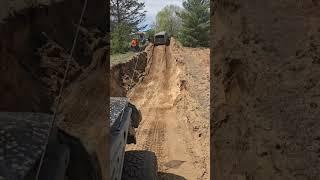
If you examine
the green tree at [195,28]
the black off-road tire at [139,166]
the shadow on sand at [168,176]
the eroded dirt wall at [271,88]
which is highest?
the green tree at [195,28]

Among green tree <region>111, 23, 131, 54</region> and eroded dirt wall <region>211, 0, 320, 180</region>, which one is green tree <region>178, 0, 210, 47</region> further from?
eroded dirt wall <region>211, 0, 320, 180</region>

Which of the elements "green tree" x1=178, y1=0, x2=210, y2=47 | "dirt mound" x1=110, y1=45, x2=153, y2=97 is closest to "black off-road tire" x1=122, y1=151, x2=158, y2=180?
"dirt mound" x1=110, y1=45, x2=153, y2=97

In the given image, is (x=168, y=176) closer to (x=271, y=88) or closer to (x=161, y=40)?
(x=271, y=88)

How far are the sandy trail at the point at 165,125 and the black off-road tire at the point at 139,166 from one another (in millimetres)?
2632

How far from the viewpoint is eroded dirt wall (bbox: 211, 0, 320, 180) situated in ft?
6.34

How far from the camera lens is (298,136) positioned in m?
1.97

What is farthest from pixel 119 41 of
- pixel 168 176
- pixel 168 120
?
pixel 168 176

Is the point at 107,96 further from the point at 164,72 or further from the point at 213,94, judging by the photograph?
the point at 164,72

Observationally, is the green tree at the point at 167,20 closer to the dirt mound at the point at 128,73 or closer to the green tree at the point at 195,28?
the green tree at the point at 195,28

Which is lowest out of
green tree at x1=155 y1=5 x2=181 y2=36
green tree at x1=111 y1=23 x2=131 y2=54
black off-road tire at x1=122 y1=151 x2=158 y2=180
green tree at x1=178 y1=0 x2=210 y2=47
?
black off-road tire at x1=122 y1=151 x2=158 y2=180

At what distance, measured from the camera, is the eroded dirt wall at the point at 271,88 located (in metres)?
1.93

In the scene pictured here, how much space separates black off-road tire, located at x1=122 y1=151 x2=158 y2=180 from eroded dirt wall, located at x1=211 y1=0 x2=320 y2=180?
2.71m

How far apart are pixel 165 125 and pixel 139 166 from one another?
7.80m

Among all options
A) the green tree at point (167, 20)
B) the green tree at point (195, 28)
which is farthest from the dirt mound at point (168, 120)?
the green tree at point (167, 20)
